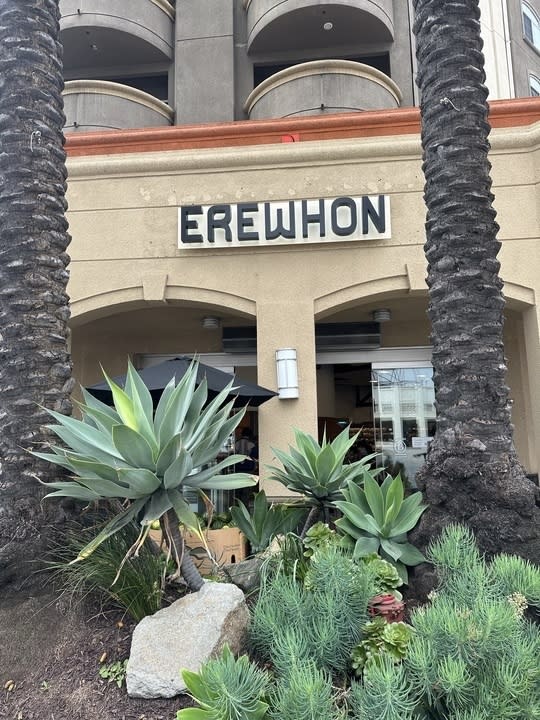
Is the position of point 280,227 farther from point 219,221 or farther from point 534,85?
point 534,85

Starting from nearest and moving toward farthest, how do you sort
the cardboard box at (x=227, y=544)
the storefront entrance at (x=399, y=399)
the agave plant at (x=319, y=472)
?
1. the agave plant at (x=319, y=472)
2. the cardboard box at (x=227, y=544)
3. the storefront entrance at (x=399, y=399)

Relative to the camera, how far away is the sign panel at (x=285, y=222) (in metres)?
8.14

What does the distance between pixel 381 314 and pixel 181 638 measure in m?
7.31

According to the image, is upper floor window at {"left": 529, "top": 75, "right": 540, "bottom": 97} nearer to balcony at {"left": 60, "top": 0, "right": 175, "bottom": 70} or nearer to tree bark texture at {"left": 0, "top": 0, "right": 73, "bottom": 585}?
balcony at {"left": 60, "top": 0, "right": 175, "bottom": 70}

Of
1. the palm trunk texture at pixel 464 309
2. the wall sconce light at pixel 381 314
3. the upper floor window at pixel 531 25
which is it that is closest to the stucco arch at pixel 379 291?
the wall sconce light at pixel 381 314

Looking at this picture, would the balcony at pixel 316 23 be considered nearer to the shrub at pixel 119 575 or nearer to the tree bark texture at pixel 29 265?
the tree bark texture at pixel 29 265

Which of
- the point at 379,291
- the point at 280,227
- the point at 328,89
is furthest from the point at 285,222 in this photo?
the point at 328,89

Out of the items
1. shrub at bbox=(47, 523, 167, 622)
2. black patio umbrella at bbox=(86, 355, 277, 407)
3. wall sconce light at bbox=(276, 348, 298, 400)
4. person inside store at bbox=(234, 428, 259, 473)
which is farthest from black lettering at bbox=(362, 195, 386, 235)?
shrub at bbox=(47, 523, 167, 622)

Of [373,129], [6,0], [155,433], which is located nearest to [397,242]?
[373,129]

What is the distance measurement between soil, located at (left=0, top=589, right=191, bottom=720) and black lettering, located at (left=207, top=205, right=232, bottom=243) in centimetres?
572

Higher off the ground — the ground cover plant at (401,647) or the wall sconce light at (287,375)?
the wall sconce light at (287,375)

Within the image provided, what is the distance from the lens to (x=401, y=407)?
10234 millimetres

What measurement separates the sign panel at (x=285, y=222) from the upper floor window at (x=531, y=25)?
11.8 metres

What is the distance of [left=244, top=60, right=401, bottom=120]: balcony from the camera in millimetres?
12680
